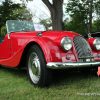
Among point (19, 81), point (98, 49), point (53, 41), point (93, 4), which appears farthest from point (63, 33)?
point (93, 4)

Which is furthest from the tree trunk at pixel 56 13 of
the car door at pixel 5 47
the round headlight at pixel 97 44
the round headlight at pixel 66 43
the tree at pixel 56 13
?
the round headlight at pixel 66 43

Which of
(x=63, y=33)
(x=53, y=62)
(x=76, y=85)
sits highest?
(x=63, y=33)

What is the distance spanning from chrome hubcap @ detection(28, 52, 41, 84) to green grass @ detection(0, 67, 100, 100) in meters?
0.19

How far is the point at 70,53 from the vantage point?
22.8 feet

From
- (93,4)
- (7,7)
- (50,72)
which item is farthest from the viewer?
(93,4)

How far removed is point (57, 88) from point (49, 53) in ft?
2.46

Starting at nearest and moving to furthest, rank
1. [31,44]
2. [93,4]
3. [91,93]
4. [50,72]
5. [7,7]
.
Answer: [91,93], [50,72], [31,44], [7,7], [93,4]

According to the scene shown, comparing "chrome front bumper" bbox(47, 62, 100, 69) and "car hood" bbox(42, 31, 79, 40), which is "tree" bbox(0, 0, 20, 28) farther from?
"chrome front bumper" bbox(47, 62, 100, 69)

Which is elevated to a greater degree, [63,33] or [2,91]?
[63,33]

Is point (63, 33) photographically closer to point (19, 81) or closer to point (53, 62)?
point (53, 62)

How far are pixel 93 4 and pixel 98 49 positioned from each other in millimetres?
22502

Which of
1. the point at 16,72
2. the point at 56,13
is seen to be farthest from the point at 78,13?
the point at 16,72

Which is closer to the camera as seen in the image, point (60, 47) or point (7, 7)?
point (60, 47)

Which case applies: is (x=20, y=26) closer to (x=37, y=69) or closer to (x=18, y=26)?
(x=18, y=26)
